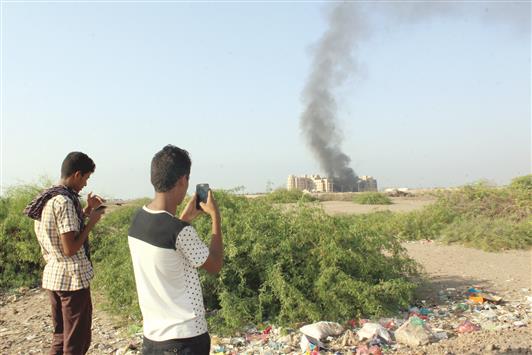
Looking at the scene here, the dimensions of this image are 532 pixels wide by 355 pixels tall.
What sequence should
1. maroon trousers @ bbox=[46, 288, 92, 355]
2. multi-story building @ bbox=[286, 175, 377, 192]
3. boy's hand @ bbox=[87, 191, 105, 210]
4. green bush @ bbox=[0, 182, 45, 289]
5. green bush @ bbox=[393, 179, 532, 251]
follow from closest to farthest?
maroon trousers @ bbox=[46, 288, 92, 355]
boy's hand @ bbox=[87, 191, 105, 210]
green bush @ bbox=[0, 182, 45, 289]
green bush @ bbox=[393, 179, 532, 251]
multi-story building @ bbox=[286, 175, 377, 192]

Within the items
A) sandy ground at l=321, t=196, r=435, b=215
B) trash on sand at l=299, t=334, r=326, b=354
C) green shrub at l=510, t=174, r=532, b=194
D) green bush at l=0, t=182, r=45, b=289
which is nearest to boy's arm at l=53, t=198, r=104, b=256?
trash on sand at l=299, t=334, r=326, b=354

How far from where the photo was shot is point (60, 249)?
324 cm

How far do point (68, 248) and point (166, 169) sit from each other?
127 centimetres

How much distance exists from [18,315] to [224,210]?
11.0ft

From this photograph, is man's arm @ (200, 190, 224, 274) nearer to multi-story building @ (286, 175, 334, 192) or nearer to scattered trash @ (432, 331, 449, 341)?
scattered trash @ (432, 331, 449, 341)

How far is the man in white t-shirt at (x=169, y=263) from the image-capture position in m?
2.21

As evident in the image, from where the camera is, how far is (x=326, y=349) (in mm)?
4570

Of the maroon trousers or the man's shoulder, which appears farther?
the maroon trousers

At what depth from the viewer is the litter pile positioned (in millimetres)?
4562

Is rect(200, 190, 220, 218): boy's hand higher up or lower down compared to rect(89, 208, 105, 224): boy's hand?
higher up

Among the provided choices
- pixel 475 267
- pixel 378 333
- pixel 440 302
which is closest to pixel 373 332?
pixel 378 333

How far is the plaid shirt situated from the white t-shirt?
3.35 ft

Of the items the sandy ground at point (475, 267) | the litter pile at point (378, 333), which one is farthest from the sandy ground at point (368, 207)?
the litter pile at point (378, 333)

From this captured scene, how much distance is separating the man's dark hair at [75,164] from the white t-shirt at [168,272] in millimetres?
1219
